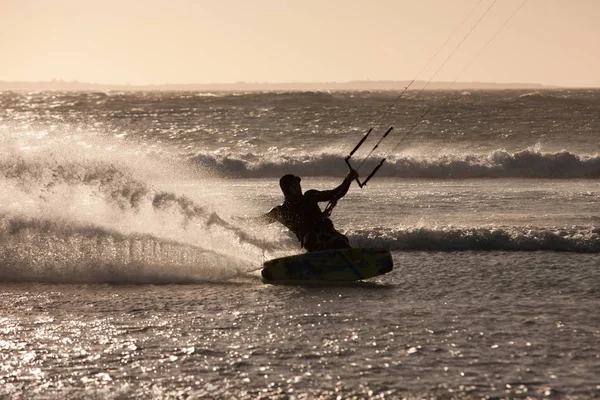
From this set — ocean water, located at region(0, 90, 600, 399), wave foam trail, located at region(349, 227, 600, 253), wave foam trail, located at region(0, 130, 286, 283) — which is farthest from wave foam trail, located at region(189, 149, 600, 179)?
wave foam trail, located at region(0, 130, 286, 283)

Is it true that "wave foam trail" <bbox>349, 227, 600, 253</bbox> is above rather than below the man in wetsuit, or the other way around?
below

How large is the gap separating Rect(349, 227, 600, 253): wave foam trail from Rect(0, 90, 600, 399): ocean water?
4cm

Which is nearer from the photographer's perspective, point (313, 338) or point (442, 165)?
point (313, 338)

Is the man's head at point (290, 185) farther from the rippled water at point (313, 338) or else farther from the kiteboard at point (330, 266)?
the rippled water at point (313, 338)

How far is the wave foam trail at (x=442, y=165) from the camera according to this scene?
104 feet

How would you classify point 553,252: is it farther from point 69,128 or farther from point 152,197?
point 69,128

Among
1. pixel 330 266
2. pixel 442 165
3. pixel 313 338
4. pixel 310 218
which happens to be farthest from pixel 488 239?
pixel 442 165

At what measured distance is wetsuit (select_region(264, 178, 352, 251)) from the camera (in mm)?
13703

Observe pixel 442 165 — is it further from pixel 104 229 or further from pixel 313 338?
pixel 313 338

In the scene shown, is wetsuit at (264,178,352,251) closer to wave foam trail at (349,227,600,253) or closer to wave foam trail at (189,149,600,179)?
wave foam trail at (349,227,600,253)

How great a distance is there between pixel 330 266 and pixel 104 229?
3.78m

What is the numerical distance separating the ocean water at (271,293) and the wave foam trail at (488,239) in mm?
36

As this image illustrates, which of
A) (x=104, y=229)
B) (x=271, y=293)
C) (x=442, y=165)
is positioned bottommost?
(x=271, y=293)

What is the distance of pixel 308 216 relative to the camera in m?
13.8
